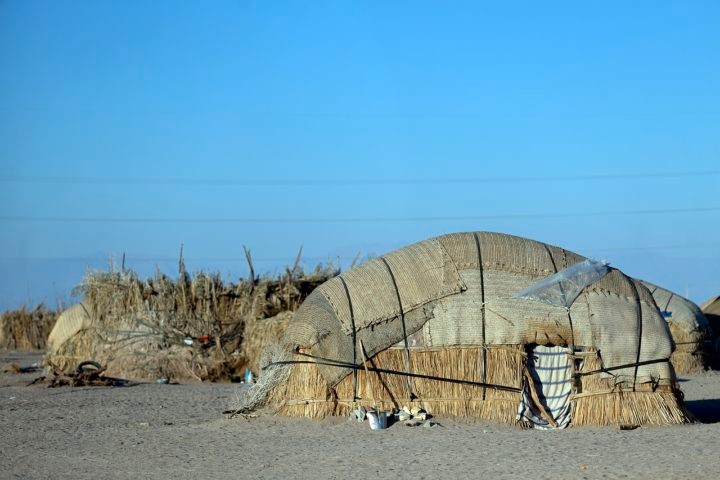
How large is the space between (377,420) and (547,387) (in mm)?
A: 2545

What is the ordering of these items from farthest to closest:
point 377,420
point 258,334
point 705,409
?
point 258,334 < point 705,409 < point 377,420

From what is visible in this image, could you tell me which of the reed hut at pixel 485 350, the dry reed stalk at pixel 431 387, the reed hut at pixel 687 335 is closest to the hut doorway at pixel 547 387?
the reed hut at pixel 485 350

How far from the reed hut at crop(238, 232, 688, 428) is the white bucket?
44 cm

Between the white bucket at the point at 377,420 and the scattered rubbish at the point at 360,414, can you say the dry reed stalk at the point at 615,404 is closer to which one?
the white bucket at the point at 377,420

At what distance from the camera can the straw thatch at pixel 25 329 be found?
43.9 m

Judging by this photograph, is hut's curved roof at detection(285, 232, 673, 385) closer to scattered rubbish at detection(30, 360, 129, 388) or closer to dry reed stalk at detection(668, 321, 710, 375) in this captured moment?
scattered rubbish at detection(30, 360, 129, 388)

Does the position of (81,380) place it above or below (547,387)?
above

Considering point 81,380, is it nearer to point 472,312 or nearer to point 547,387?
point 472,312

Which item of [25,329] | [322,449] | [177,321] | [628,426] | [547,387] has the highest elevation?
[25,329]

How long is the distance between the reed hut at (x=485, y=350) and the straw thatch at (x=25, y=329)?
106ft

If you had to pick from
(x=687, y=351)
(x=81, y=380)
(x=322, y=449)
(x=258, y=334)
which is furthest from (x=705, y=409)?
(x=81, y=380)

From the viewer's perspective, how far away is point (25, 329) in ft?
145

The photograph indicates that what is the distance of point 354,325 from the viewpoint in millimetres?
14258

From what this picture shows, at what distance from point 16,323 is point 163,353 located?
22298 mm
